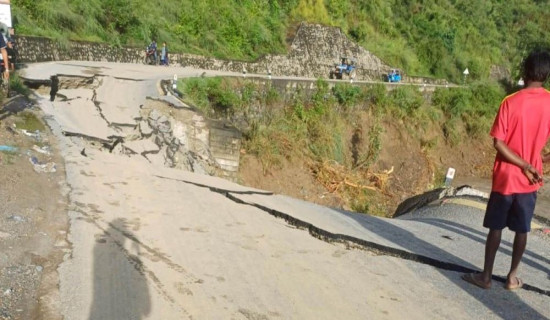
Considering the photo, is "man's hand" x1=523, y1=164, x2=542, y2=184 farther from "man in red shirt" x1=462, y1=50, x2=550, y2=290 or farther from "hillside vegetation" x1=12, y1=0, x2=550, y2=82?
"hillside vegetation" x1=12, y1=0, x2=550, y2=82

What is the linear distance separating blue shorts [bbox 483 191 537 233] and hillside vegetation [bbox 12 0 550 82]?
1784 cm

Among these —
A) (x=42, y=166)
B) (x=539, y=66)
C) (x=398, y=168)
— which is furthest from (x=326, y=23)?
(x=539, y=66)

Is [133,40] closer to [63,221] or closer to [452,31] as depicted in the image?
[63,221]

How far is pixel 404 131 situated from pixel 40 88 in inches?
596

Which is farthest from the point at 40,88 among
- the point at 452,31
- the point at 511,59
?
the point at 511,59

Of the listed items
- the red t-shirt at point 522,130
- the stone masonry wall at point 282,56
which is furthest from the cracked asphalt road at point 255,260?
the stone masonry wall at point 282,56

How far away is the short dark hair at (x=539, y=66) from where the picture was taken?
10.4ft

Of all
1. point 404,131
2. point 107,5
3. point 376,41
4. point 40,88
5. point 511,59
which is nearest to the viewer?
point 40,88

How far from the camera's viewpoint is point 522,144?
3232mm

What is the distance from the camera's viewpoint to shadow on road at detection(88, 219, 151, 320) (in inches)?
111

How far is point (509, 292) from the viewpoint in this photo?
347 cm

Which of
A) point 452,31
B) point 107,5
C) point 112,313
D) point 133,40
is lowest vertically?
point 112,313

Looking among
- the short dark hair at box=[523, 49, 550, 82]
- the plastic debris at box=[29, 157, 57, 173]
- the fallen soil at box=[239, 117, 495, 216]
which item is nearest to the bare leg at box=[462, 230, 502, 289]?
the short dark hair at box=[523, 49, 550, 82]

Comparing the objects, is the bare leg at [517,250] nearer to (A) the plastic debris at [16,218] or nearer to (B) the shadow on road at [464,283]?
(B) the shadow on road at [464,283]
